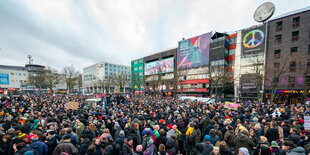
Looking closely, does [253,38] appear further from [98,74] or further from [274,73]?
[98,74]

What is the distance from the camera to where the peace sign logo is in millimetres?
31734

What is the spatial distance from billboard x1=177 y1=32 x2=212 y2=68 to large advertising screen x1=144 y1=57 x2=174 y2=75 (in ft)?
15.8

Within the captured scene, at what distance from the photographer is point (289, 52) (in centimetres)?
2714

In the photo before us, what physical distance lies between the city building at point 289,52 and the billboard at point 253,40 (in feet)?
5.01

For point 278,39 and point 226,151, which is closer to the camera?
point 226,151

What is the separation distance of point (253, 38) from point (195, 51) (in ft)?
56.1

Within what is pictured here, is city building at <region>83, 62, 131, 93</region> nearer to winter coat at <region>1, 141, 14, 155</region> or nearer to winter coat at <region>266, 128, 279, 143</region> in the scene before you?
winter coat at <region>1, 141, 14, 155</region>

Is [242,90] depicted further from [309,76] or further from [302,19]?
[302,19]

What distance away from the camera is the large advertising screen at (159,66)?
54.3 metres

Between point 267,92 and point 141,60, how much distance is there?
55.2m

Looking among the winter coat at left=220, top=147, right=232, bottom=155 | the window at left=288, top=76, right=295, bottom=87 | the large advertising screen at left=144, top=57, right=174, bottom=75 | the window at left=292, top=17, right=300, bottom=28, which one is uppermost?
the window at left=292, top=17, right=300, bottom=28

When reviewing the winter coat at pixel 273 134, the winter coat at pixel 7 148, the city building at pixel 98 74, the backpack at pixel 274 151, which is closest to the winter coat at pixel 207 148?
the backpack at pixel 274 151

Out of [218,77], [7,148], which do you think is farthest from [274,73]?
[7,148]

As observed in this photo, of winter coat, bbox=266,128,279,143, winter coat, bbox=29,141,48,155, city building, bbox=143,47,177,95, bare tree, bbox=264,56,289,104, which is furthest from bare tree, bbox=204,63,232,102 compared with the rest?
winter coat, bbox=29,141,48,155
